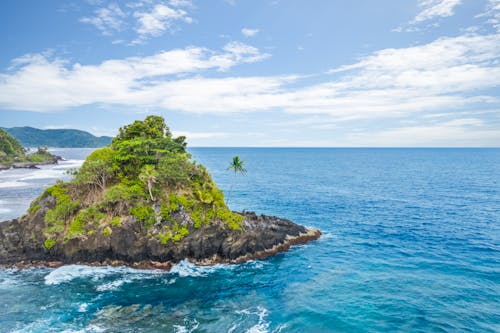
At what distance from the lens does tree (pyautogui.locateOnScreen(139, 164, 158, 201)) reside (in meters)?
53.1

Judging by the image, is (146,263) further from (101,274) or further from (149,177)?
(149,177)

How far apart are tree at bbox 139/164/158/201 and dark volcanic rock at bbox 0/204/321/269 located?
239 inches

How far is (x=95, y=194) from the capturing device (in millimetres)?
55062

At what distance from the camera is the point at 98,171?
55.6m

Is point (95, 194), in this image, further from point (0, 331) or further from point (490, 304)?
point (490, 304)

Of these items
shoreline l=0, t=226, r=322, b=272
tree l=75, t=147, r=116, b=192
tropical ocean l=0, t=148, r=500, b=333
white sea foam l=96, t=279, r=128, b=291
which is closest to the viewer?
tropical ocean l=0, t=148, r=500, b=333

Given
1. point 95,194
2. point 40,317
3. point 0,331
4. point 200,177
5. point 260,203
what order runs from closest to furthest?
point 0,331 < point 40,317 < point 95,194 < point 200,177 < point 260,203

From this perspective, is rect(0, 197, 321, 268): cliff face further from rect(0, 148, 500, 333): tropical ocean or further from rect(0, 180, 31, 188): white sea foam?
rect(0, 180, 31, 188): white sea foam

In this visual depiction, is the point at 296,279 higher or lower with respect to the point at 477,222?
lower

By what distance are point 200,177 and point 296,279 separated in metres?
26.6

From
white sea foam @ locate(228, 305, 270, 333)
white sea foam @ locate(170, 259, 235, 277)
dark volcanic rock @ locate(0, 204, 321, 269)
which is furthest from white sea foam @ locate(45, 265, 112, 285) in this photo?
white sea foam @ locate(228, 305, 270, 333)

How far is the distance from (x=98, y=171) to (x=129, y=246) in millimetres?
15410

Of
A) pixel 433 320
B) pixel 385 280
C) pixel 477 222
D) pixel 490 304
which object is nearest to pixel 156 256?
pixel 385 280

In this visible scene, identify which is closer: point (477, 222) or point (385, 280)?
point (385, 280)
